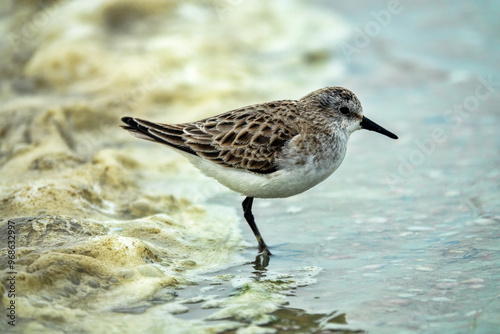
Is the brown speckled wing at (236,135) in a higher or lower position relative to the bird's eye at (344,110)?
lower

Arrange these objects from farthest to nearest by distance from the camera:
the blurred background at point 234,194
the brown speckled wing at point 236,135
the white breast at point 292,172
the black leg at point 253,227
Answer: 1. the black leg at point 253,227
2. the brown speckled wing at point 236,135
3. the white breast at point 292,172
4. the blurred background at point 234,194

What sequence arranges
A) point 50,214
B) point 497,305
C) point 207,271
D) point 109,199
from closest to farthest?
point 497,305, point 207,271, point 50,214, point 109,199

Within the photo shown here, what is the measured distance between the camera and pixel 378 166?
884 cm

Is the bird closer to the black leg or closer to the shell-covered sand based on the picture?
the black leg

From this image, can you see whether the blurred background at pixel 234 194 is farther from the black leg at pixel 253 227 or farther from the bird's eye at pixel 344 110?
the bird's eye at pixel 344 110

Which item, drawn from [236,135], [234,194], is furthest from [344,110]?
[234,194]

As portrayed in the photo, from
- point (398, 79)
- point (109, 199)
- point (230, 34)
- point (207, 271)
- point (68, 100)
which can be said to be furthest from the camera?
point (230, 34)

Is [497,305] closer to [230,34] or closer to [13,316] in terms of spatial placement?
[13,316]

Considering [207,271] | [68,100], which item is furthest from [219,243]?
[68,100]

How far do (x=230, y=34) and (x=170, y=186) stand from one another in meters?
5.97

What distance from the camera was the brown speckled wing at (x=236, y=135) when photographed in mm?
6367

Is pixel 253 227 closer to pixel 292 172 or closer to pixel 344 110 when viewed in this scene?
pixel 292 172

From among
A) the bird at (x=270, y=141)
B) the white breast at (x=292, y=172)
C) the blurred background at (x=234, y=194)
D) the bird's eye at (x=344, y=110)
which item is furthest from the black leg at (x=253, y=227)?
A: the bird's eye at (x=344, y=110)

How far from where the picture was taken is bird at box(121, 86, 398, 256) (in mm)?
6281
